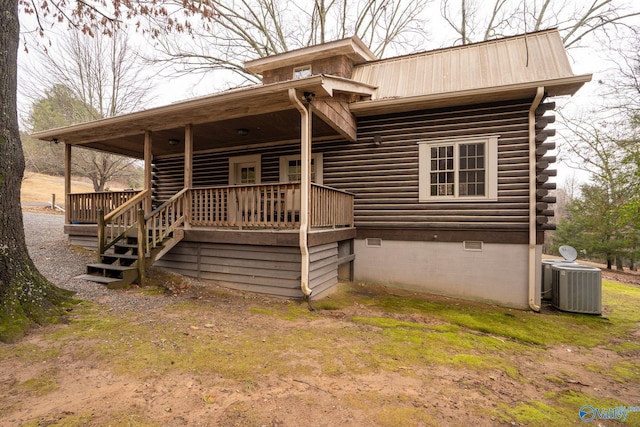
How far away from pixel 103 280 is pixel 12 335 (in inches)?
96.7

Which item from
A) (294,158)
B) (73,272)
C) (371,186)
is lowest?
(73,272)

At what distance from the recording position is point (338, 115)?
6852mm

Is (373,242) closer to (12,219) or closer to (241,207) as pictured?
(241,207)

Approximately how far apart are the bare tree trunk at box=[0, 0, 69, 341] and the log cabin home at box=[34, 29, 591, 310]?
5.54 feet

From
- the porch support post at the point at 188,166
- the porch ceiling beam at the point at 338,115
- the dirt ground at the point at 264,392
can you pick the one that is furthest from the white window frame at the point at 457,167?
the porch support post at the point at 188,166

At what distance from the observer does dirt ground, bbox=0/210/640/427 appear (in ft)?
7.82

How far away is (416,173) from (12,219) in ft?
25.0

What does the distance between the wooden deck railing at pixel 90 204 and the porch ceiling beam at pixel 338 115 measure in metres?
5.69

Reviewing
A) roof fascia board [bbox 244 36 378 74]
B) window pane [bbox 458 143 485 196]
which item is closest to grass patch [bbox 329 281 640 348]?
window pane [bbox 458 143 485 196]

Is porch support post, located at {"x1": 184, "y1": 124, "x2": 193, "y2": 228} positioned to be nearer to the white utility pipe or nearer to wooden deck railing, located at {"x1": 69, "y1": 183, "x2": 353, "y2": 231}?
wooden deck railing, located at {"x1": 69, "y1": 183, "x2": 353, "y2": 231}

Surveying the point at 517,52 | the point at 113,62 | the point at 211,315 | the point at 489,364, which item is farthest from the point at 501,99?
the point at 113,62

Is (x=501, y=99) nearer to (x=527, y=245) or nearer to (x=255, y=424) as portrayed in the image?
(x=527, y=245)

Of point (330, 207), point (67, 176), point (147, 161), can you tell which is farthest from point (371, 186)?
point (67, 176)

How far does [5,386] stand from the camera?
263 cm
